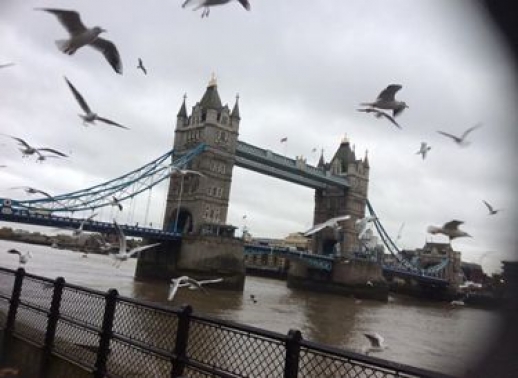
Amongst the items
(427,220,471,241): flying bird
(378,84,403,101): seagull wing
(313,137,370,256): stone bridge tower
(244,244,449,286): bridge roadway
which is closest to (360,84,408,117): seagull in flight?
(378,84,403,101): seagull wing

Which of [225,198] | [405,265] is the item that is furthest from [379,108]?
[405,265]

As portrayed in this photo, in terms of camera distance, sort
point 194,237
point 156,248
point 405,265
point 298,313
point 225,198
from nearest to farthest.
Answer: point 298,313, point 194,237, point 156,248, point 225,198, point 405,265

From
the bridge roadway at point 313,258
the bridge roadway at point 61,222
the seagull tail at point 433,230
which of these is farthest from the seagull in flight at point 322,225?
the bridge roadway at point 313,258

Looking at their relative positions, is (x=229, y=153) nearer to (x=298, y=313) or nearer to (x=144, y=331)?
(x=298, y=313)

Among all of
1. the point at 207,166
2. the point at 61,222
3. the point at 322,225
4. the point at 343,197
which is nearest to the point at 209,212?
the point at 207,166

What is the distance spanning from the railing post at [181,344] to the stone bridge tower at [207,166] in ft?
147

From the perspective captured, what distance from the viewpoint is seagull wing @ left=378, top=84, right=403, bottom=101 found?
5395 millimetres

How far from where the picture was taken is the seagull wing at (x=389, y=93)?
539cm

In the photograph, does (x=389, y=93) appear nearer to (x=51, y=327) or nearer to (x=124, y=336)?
(x=124, y=336)

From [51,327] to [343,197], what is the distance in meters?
67.2

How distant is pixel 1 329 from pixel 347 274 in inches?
1924

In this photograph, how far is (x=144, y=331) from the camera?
211 inches

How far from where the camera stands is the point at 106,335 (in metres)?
4.20

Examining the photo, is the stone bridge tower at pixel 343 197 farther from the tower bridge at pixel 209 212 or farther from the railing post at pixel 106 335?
the railing post at pixel 106 335
